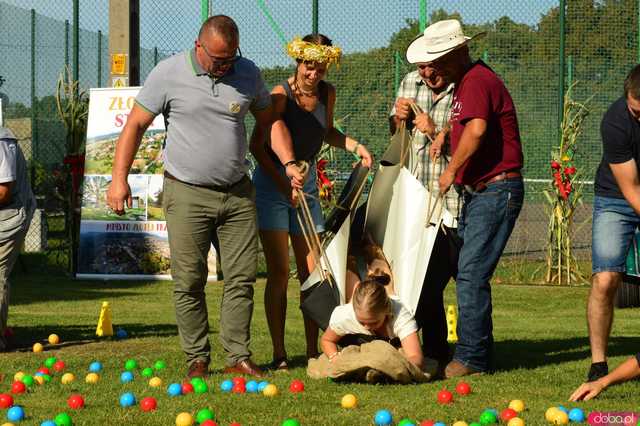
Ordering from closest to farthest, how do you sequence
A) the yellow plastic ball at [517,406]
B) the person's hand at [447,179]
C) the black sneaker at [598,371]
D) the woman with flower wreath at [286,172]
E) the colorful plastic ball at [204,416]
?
the colorful plastic ball at [204,416] < the yellow plastic ball at [517,406] < the black sneaker at [598,371] < the person's hand at [447,179] < the woman with flower wreath at [286,172]

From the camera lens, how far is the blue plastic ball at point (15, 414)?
5602mm

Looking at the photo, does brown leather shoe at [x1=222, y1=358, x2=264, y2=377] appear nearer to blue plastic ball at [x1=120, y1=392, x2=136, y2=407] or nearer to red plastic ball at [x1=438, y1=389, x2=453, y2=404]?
blue plastic ball at [x1=120, y1=392, x2=136, y2=407]

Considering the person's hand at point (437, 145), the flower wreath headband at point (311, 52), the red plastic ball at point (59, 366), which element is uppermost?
the flower wreath headband at point (311, 52)

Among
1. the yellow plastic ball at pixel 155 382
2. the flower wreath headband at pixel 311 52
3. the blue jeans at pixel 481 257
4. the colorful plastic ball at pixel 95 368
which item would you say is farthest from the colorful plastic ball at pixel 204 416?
the flower wreath headband at pixel 311 52

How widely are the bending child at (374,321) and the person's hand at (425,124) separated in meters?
0.99

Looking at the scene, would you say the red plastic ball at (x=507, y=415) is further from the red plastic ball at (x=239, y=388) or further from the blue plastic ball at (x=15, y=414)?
the blue plastic ball at (x=15, y=414)

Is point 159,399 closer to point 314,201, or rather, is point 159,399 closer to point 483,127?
point 314,201

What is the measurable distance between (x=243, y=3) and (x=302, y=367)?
7762 millimetres

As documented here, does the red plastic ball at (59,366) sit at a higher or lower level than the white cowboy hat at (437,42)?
lower

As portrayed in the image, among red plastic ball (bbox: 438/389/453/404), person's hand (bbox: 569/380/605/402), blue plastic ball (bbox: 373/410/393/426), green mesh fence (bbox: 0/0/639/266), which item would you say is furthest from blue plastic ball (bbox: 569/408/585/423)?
green mesh fence (bbox: 0/0/639/266)

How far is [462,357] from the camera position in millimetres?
6898

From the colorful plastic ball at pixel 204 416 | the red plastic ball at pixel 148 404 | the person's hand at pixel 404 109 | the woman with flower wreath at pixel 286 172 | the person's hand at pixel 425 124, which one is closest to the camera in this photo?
the colorful plastic ball at pixel 204 416

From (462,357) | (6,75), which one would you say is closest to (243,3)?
(6,75)

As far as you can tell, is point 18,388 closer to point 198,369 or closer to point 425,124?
point 198,369
